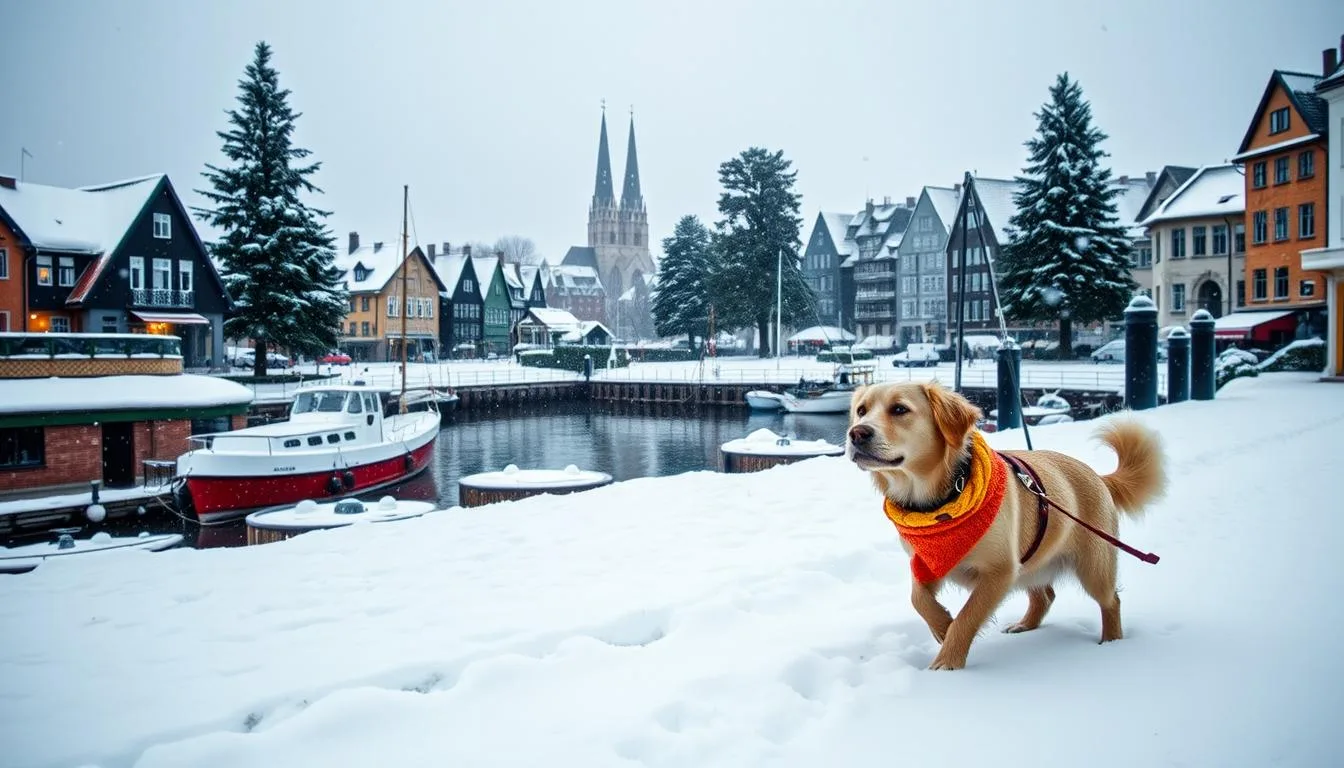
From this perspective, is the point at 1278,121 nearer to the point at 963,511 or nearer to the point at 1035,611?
the point at 1035,611

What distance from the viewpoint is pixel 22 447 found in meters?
18.5

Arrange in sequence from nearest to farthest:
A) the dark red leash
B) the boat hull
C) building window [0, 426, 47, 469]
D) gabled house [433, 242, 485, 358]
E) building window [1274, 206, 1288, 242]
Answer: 1. the dark red leash
2. building window [0, 426, 47, 469]
3. the boat hull
4. building window [1274, 206, 1288, 242]
5. gabled house [433, 242, 485, 358]

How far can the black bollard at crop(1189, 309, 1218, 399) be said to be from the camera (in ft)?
52.0

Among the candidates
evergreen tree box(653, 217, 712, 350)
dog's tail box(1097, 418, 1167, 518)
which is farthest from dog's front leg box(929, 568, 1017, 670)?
evergreen tree box(653, 217, 712, 350)

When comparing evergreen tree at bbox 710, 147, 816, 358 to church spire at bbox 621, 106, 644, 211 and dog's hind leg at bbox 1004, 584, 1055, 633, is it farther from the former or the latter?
church spire at bbox 621, 106, 644, 211

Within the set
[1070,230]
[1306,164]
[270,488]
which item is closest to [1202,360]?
[270,488]

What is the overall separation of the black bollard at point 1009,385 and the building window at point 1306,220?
89.9 ft

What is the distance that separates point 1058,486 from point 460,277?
7899 centimetres

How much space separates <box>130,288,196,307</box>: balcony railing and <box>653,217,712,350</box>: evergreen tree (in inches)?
1520

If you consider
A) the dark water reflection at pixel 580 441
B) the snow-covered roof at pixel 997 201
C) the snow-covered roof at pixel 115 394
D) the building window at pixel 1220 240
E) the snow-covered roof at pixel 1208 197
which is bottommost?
the dark water reflection at pixel 580 441

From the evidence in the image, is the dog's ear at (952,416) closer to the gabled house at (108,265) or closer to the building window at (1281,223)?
the building window at (1281,223)

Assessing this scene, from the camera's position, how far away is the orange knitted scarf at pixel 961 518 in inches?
129

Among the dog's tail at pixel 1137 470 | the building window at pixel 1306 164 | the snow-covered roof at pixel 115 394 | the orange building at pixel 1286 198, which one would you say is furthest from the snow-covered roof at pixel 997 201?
the dog's tail at pixel 1137 470

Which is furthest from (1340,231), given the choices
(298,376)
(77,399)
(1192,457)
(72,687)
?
(298,376)
